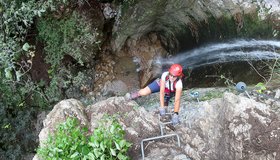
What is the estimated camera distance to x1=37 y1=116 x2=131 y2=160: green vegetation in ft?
9.75

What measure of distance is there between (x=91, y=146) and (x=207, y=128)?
1.35 m

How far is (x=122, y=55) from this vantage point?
30.0 ft

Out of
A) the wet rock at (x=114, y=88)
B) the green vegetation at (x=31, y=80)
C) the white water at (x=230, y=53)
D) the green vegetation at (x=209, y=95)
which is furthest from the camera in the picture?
the wet rock at (x=114, y=88)

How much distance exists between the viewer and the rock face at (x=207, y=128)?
299 centimetres

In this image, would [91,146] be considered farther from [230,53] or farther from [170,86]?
[230,53]

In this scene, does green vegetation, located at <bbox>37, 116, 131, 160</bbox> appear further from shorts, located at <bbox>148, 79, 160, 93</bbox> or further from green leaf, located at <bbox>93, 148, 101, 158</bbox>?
shorts, located at <bbox>148, 79, 160, 93</bbox>

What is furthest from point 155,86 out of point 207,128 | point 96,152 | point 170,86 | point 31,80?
point 31,80

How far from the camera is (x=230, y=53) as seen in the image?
719 centimetres

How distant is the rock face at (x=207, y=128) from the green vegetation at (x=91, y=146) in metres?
0.42

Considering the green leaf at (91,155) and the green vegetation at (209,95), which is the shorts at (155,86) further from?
the green leaf at (91,155)

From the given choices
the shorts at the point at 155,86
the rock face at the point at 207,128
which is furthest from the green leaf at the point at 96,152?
the shorts at the point at 155,86

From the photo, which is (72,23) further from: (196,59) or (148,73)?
(196,59)

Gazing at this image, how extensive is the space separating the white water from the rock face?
3.27 metres

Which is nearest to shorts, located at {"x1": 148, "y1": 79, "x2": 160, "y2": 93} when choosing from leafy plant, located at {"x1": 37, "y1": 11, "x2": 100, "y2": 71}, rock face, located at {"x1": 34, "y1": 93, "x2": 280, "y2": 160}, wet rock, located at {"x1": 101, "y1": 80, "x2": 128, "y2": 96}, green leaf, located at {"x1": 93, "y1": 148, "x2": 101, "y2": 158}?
rock face, located at {"x1": 34, "y1": 93, "x2": 280, "y2": 160}
